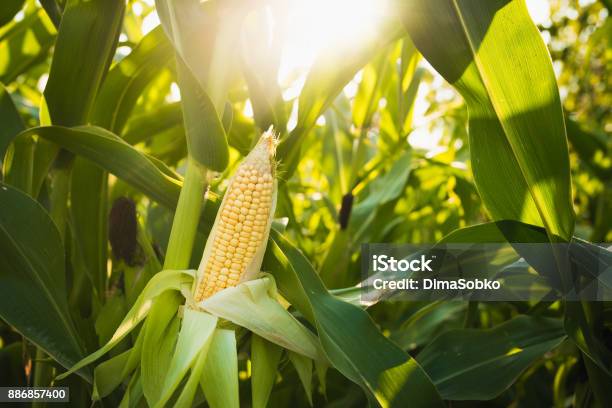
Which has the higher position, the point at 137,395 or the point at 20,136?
the point at 20,136

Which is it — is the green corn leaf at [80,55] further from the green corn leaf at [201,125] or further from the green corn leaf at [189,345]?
the green corn leaf at [189,345]

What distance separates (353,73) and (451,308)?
1.99 feet

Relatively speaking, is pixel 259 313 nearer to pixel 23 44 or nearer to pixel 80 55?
pixel 80 55

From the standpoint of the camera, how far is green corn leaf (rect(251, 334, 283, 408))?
1.99 feet

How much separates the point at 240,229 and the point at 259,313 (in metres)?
0.09

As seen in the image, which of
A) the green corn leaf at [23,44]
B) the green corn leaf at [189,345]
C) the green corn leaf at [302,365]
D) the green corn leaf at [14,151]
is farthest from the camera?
the green corn leaf at [23,44]

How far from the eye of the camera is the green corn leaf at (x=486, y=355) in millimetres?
784

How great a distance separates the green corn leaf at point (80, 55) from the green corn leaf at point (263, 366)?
1.30ft

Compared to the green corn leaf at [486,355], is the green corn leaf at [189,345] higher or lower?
higher

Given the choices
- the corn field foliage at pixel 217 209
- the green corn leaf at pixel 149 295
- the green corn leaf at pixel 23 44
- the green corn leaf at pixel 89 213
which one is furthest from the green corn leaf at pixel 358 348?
the green corn leaf at pixel 23 44

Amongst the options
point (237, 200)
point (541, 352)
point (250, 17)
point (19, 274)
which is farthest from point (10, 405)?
point (541, 352)

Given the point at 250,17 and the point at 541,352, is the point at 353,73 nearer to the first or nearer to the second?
the point at 250,17

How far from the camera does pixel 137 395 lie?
61cm

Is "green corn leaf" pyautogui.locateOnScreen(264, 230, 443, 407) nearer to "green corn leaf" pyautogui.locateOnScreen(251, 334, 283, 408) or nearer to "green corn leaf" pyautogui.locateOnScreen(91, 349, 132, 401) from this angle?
"green corn leaf" pyautogui.locateOnScreen(251, 334, 283, 408)
